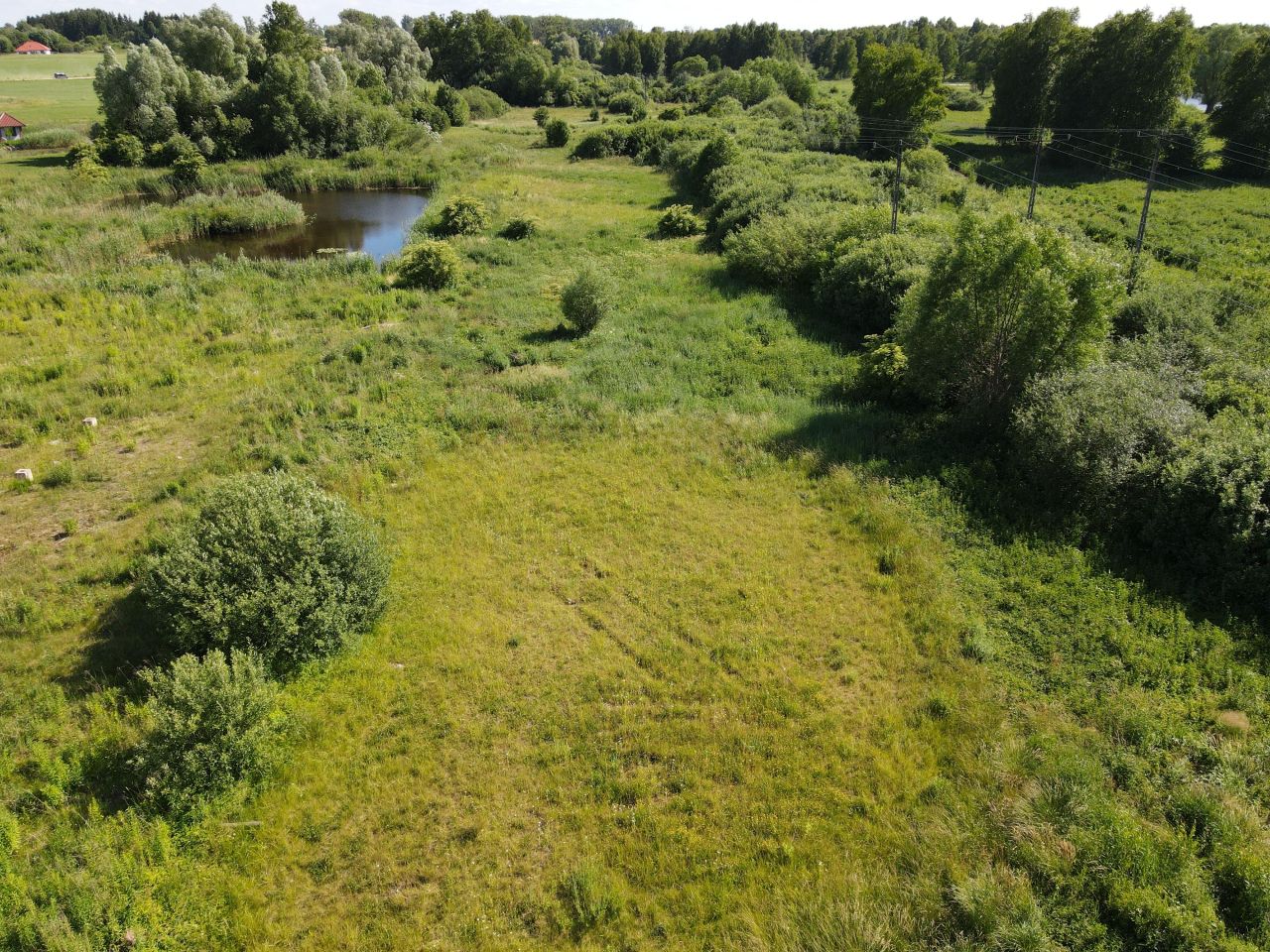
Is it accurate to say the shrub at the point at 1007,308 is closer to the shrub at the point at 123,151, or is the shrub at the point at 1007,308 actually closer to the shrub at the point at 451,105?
the shrub at the point at 123,151

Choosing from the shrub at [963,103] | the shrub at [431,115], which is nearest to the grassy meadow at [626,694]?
the shrub at [431,115]

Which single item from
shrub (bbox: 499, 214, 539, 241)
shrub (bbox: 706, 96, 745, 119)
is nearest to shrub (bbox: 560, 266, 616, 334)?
shrub (bbox: 499, 214, 539, 241)

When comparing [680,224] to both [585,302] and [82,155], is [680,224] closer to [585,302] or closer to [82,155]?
[585,302]

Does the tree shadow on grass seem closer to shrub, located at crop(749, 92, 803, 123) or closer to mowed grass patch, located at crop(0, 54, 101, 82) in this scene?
shrub, located at crop(749, 92, 803, 123)

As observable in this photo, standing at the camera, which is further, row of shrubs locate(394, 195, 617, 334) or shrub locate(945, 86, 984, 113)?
shrub locate(945, 86, 984, 113)

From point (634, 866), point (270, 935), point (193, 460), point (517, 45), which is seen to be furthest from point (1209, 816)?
point (517, 45)

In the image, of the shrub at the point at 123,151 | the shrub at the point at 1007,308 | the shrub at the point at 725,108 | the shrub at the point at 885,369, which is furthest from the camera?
the shrub at the point at 725,108
